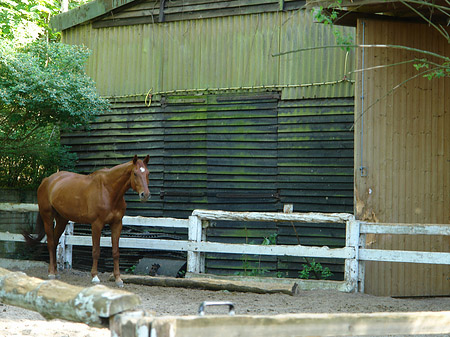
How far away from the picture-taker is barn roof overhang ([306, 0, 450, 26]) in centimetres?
802

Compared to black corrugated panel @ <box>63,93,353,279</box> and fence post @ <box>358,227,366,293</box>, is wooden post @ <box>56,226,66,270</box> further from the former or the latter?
fence post @ <box>358,227,366,293</box>

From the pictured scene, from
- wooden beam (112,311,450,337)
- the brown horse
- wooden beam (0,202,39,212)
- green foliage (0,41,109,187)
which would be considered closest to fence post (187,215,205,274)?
the brown horse

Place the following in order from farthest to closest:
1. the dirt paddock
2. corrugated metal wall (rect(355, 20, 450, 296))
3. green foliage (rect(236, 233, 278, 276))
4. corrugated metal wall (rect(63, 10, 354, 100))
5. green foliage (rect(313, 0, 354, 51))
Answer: corrugated metal wall (rect(63, 10, 354, 100)) < green foliage (rect(236, 233, 278, 276)) < corrugated metal wall (rect(355, 20, 450, 296)) < green foliage (rect(313, 0, 354, 51)) < the dirt paddock

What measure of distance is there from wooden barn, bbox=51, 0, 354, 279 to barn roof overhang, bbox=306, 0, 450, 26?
208 centimetres

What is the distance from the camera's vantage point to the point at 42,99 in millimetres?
11086

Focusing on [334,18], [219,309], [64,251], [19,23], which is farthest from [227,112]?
[19,23]

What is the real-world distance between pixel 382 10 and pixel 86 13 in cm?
712

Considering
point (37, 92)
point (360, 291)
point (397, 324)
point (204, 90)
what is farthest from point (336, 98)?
point (397, 324)

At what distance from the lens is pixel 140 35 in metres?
12.8

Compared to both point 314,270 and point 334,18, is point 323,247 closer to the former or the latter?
point 314,270

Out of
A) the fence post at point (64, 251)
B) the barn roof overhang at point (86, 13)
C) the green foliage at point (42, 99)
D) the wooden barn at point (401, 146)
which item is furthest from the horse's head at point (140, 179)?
the barn roof overhang at point (86, 13)

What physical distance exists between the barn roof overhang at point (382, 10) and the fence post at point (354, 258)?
2842 mm

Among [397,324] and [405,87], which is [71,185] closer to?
[405,87]

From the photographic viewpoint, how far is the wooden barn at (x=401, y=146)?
8641mm
